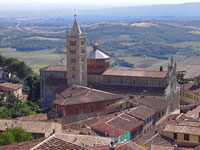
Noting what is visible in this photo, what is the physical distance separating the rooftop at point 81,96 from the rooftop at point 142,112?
16.6 feet

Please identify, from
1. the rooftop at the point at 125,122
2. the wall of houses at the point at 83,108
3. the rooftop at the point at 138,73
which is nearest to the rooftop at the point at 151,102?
the wall of houses at the point at 83,108

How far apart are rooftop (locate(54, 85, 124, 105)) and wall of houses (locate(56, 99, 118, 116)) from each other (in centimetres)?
38

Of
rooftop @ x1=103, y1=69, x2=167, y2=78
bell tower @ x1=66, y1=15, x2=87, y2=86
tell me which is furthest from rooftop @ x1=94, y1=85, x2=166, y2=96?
bell tower @ x1=66, y1=15, x2=87, y2=86

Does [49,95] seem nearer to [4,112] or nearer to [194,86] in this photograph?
[4,112]

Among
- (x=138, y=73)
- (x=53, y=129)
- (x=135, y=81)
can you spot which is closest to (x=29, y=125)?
(x=53, y=129)

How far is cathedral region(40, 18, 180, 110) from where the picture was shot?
55.4 m

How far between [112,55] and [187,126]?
153675mm

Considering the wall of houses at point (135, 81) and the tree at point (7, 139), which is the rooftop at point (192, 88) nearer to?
the wall of houses at point (135, 81)

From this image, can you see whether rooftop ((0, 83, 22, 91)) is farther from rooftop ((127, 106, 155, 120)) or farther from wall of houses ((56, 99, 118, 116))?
rooftop ((127, 106, 155, 120))

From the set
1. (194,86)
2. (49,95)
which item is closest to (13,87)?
(49,95)

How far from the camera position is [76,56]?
57906mm

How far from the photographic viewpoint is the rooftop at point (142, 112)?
43588 mm

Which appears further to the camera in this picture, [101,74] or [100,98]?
[101,74]

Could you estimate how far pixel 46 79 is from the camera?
62.2 metres
